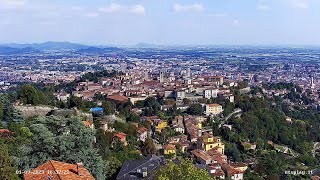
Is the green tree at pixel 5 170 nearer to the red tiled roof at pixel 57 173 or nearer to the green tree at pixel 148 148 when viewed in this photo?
the red tiled roof at pixel 57 173

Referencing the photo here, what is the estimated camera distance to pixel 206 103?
43.5 m

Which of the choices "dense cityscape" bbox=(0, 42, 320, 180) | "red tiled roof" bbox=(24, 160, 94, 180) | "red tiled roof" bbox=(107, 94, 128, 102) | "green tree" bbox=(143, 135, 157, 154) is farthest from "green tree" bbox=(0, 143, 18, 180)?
"red tiled roof" bbox=(107, 94, 128, 102)

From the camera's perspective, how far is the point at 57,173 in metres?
9.97

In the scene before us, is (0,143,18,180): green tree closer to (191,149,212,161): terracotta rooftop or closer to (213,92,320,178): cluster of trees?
(191,149,212,161): terracotta rooftop

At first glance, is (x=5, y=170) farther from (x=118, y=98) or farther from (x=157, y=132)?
(x=118, y=98)

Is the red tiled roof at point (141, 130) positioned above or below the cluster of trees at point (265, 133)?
above

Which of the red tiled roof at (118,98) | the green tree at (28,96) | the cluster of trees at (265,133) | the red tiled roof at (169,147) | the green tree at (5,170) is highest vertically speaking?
the green tree at (5,170)

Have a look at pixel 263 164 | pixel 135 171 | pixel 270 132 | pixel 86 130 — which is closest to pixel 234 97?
pixel 270 132

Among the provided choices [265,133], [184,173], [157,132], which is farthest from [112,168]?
[265,133]

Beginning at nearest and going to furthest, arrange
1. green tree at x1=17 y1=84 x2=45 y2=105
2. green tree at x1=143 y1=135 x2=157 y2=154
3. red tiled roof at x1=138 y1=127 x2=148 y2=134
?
green tree at x1=143 y1=135 x2=157 y2=154 → green tree at x1=17 y1=84 x2=45 y2=105 → red tiled roof at x1=138 y1=127 x2=148 y2=134

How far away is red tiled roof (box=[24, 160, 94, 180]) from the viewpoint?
32.4 feet

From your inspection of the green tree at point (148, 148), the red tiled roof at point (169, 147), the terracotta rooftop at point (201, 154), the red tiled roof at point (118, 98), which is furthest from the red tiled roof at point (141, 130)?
the red tiled roof at point (118, 98)

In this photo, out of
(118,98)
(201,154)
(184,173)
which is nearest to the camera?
(184,173)

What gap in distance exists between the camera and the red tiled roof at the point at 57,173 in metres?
9.89
